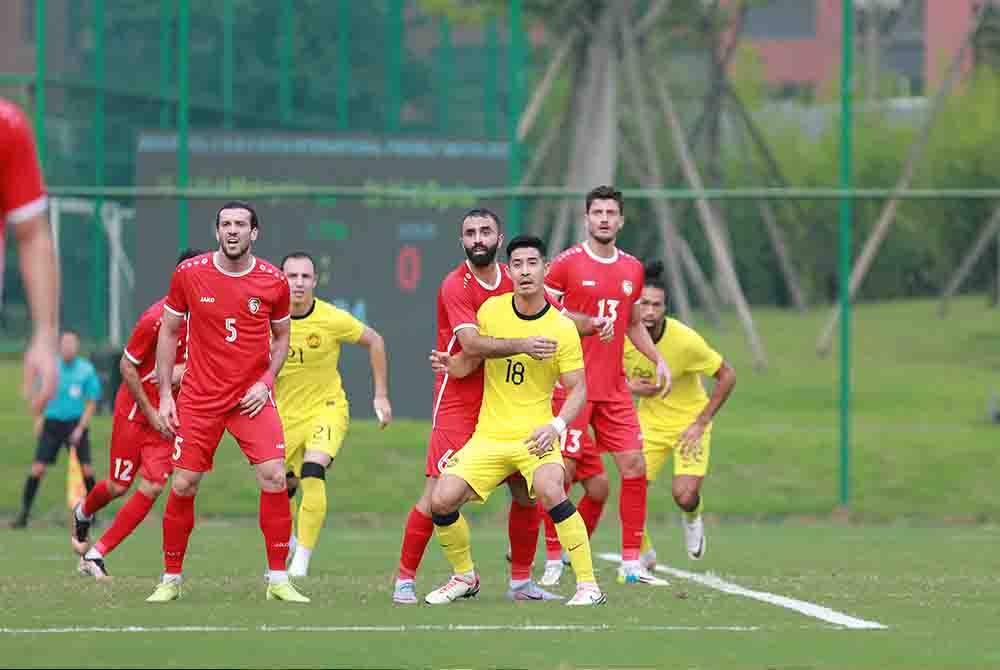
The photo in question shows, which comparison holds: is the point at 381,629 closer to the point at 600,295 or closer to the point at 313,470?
the point at 600,295

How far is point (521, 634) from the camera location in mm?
9242

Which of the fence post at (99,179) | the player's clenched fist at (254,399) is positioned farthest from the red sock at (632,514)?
the fence post at (99,179)

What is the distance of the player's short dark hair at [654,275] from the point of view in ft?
42.9

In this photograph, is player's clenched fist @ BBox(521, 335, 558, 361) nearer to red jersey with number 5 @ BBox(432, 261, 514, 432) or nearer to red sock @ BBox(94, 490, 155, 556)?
red jersey with number 5 @ BBox(432, 261, 514, 432)

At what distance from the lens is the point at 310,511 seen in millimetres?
12852

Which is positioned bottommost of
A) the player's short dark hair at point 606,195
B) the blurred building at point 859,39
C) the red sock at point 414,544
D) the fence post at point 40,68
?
the red sock at point 414,544

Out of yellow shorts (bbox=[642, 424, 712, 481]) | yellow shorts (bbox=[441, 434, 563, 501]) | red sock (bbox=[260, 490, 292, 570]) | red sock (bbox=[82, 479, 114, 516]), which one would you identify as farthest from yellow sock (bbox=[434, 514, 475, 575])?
red sock (bbox=[82, 479, 114, 516])

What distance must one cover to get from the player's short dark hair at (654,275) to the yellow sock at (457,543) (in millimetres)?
2842

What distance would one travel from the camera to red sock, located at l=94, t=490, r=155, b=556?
40.4ft

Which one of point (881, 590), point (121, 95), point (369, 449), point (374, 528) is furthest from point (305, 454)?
point (121, 95)

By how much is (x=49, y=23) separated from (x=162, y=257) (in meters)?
15.1

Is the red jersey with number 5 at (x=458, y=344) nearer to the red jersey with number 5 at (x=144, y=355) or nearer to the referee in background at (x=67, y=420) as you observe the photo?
the red jersey with number 5 at (x=144, y=355)

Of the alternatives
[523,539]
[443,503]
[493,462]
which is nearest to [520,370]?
[493,462]

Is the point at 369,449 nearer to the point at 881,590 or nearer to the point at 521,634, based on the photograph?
the point at 881,590
